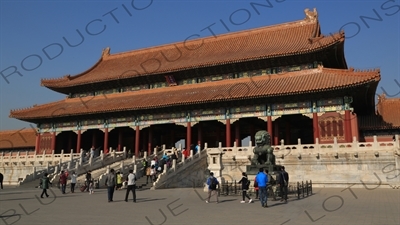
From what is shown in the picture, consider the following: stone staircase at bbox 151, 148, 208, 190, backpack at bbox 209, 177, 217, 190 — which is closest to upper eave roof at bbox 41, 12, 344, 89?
stone staircase at bbox 151, 148, 208, 190

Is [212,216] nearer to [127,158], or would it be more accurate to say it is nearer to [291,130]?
[127,158]

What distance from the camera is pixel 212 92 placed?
3033 cm

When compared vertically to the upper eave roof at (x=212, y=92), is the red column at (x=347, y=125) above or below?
below

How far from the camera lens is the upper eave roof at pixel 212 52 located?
98.6 ft

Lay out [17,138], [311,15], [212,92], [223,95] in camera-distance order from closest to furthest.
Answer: [223,95], [212,92], [311,15], [17,138]

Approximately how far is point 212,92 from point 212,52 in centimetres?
689

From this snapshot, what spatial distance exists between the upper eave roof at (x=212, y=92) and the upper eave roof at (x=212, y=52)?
6.00ft

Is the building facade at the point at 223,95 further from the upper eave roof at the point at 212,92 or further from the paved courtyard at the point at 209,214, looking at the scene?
the paved courtyard at the point at 209,214

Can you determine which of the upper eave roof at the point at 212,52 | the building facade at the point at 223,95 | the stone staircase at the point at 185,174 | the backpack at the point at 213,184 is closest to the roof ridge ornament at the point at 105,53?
the upper eave roof at the point at 212,52

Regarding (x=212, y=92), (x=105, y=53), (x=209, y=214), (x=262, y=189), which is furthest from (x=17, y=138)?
(x=209, y=214)

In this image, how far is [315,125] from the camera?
2625cm

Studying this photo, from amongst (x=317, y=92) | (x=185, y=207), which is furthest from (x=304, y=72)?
(x=185, y=207)

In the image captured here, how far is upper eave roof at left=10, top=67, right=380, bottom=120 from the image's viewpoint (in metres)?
25.3

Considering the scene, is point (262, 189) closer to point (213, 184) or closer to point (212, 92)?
point (213, 184)
